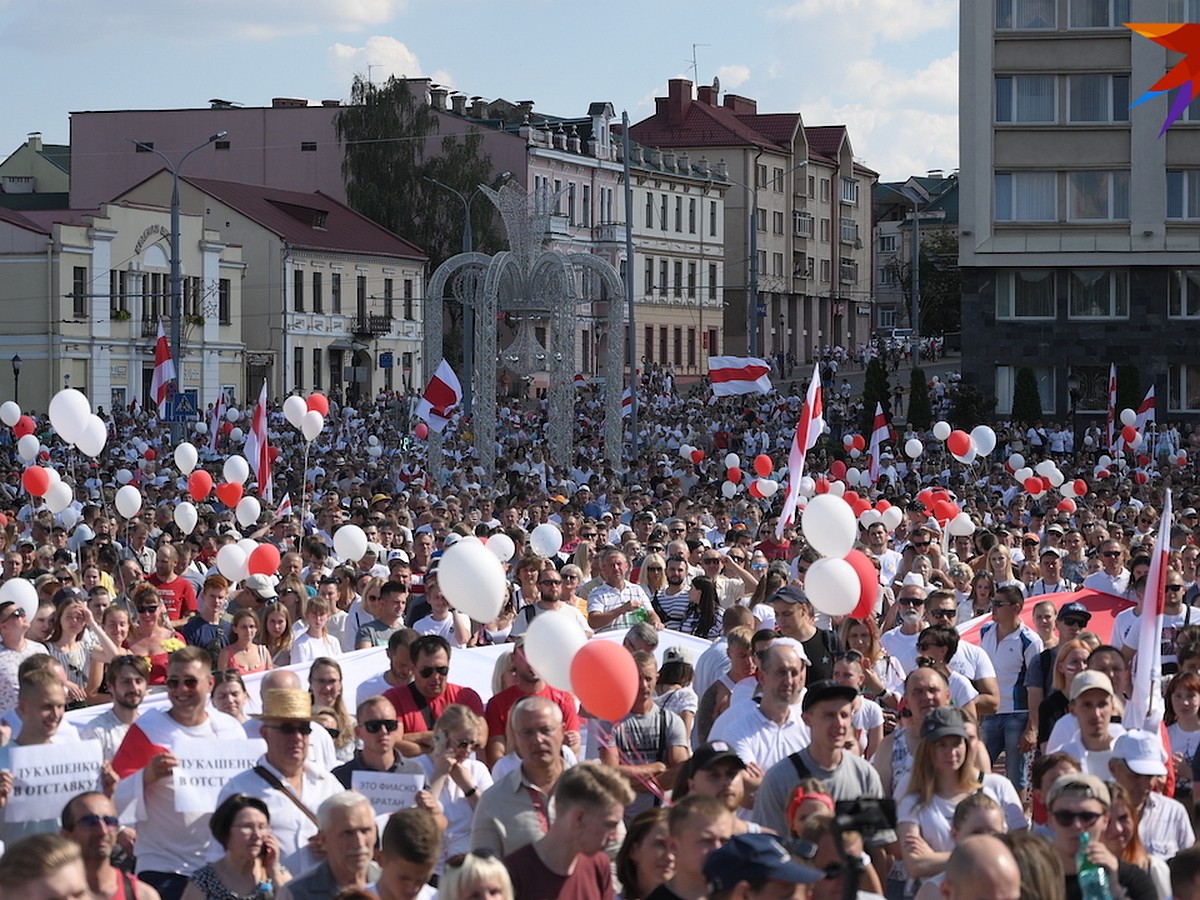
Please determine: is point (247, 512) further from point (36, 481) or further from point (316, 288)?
point (316, 288)

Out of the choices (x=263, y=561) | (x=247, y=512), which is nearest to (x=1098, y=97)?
(x=247, y=512)

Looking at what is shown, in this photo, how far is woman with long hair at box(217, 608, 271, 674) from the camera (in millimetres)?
11258

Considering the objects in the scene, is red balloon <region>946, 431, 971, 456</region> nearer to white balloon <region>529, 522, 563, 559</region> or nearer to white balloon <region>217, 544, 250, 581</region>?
white balloon <region>529, 522, 563, 559</region>

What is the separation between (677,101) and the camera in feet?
303

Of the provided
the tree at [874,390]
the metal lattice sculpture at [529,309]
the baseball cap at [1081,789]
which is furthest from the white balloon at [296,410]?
the tree at [874,390]

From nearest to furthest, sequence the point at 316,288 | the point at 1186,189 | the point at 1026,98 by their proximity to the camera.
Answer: the point at 1026,98
the point at 1186,189
the point at 316,288

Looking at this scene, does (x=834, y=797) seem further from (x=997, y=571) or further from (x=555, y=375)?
(x=555, y=375)

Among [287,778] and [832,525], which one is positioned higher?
[832,525]

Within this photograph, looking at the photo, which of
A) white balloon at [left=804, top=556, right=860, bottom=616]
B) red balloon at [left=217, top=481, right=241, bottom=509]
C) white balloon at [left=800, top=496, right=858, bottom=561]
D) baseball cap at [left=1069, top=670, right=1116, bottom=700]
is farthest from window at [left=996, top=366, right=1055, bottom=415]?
baseball cap at [left=1069, top=670, right=1116, bottom=700]

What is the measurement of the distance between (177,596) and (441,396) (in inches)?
713

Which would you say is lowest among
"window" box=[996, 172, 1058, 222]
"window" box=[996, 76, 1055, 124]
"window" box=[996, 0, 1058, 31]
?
"window" box=[996, 172, 1058, 222]

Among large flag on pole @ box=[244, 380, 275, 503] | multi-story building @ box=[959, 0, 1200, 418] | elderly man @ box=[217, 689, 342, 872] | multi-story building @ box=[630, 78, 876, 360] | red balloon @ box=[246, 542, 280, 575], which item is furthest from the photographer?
multi-story building @ box=[630, 78, 876, 360]

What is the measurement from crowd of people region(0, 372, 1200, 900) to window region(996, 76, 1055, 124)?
1397 inches

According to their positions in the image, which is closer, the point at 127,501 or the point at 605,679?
the point at 605,679
